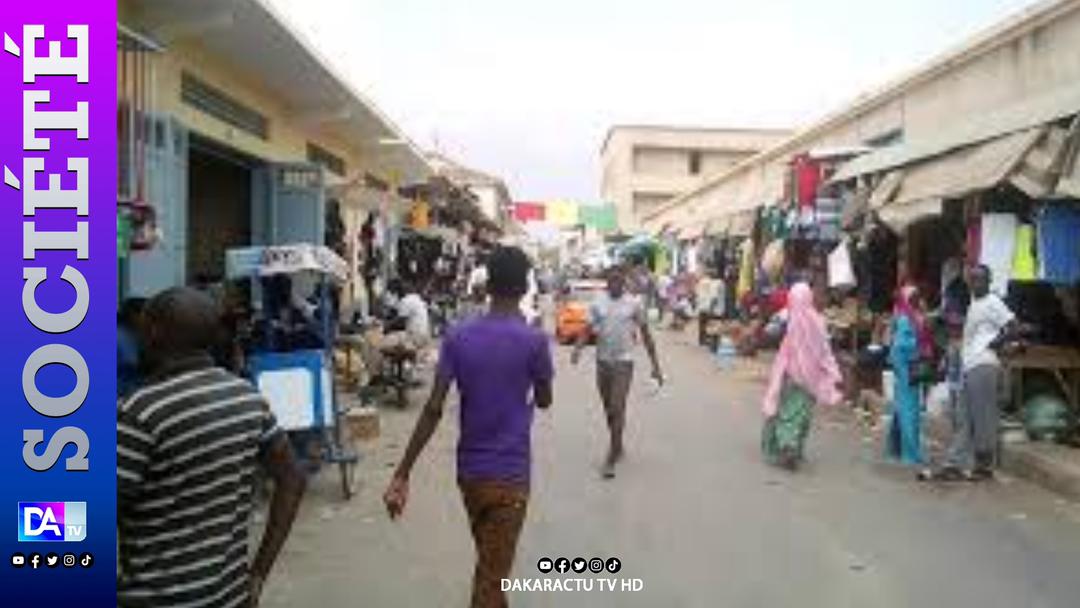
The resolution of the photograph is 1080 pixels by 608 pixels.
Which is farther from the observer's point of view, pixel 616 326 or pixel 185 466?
pixel 616 326

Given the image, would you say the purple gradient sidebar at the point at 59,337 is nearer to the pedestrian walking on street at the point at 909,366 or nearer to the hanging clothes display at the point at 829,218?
the pedestrian walking on street at the point at 909,366

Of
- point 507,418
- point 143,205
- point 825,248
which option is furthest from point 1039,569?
point 825,248

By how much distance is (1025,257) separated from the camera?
12945 mm

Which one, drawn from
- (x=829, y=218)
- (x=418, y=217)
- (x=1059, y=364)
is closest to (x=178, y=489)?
(x=1059, y=364)

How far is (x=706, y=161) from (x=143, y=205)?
3518 inches

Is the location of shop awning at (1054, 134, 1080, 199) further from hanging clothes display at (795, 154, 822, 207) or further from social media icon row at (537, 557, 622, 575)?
hanging clothes display at (795, 154, 822, 207)

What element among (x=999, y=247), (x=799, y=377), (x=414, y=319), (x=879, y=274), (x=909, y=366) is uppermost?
(x=999, y=247)

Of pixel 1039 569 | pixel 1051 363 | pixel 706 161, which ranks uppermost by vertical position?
pixel 706 161

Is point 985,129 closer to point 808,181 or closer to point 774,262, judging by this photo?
point 808,181

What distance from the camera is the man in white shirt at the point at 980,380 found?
39.7 ft

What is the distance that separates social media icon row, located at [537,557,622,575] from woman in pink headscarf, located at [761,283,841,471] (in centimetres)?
448

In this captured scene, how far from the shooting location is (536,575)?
8.52 m

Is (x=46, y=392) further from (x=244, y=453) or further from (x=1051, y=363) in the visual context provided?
(x=1051, y=363)

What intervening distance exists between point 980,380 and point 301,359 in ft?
19.1
